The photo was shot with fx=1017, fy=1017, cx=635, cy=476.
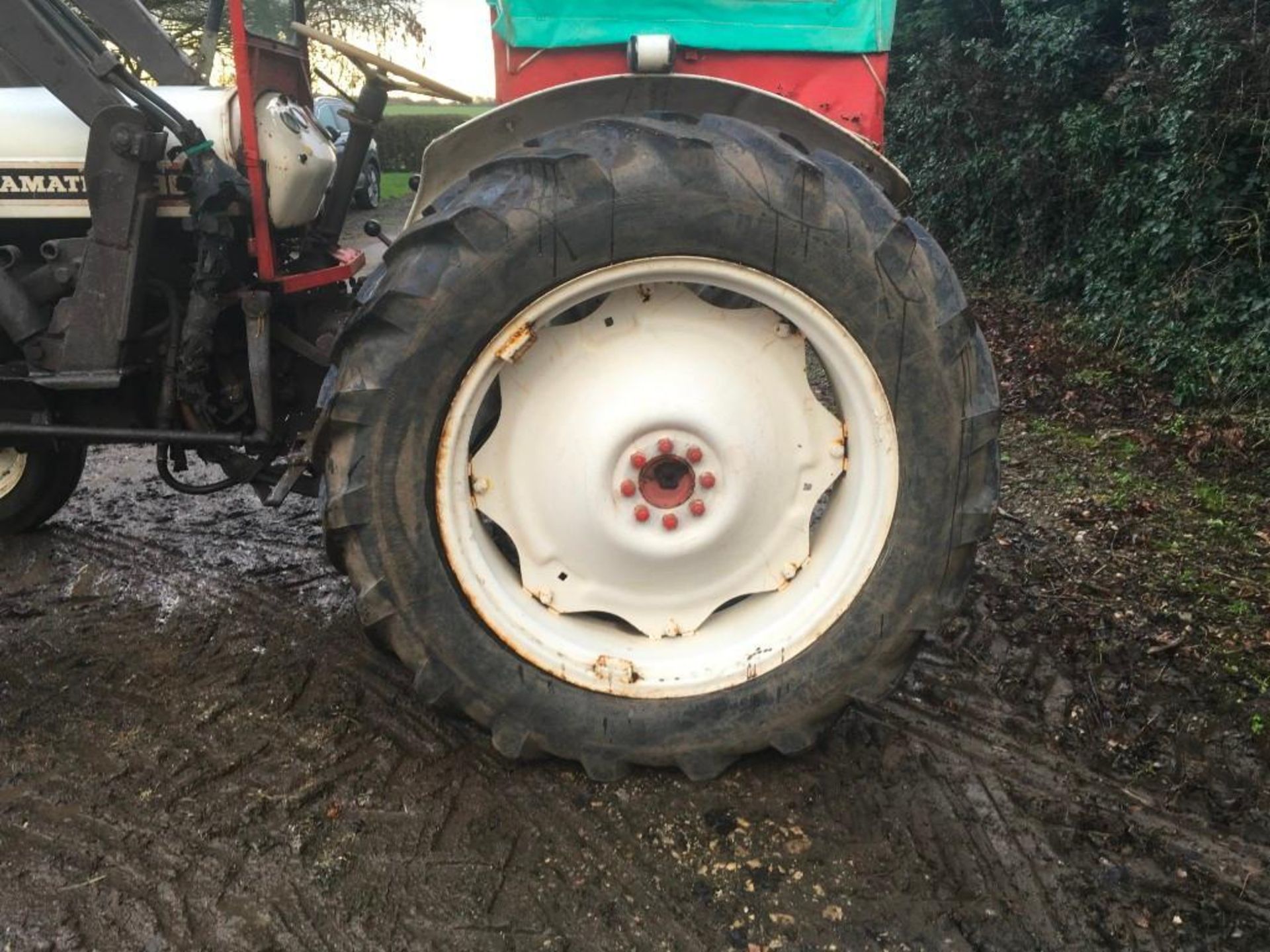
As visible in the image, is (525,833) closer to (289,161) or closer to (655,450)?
(655,450)

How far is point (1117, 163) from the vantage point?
19.1 ft

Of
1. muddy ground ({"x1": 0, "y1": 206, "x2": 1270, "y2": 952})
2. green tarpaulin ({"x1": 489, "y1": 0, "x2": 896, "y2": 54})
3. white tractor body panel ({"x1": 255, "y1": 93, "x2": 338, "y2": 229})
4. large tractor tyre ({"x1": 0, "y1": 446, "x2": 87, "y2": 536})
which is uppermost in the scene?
green tarpaulin ({"x1": 489, "y1": 0, "x2": 896, "y2": 54})

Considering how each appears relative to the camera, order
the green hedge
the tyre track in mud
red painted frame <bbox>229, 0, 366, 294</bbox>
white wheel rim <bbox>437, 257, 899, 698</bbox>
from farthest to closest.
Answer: the green hedge < red painted frame <bbox>229, 0, 366, 294</bbox> < white wheel rim <bbox>437, 257, 899, 698</bbox> < the tyre track in mud

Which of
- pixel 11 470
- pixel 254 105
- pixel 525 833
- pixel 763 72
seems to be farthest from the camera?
pixel 11 470

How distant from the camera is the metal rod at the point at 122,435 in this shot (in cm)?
265

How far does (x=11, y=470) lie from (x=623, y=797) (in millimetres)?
2624

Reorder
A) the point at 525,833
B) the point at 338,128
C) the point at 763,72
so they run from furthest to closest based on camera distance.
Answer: the point at 338,128, the point at 763,72, the point at 525,833

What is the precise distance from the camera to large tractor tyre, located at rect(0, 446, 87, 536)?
3535mm

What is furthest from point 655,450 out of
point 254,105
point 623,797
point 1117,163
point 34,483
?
point 1117,163

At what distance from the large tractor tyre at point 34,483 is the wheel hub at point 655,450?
6.94 feet

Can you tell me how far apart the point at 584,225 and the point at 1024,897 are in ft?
5.10

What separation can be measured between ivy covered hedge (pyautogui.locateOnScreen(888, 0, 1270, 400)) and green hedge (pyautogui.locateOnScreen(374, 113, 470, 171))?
1169cm

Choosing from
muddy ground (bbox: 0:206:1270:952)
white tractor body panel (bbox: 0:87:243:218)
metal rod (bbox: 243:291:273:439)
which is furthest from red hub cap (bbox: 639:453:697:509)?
white tractor body panel (bbox: 0:87:243:218)

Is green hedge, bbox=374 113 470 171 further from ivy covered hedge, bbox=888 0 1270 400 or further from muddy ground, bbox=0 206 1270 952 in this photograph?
muddy ground, bbox=0 206 1270 952
